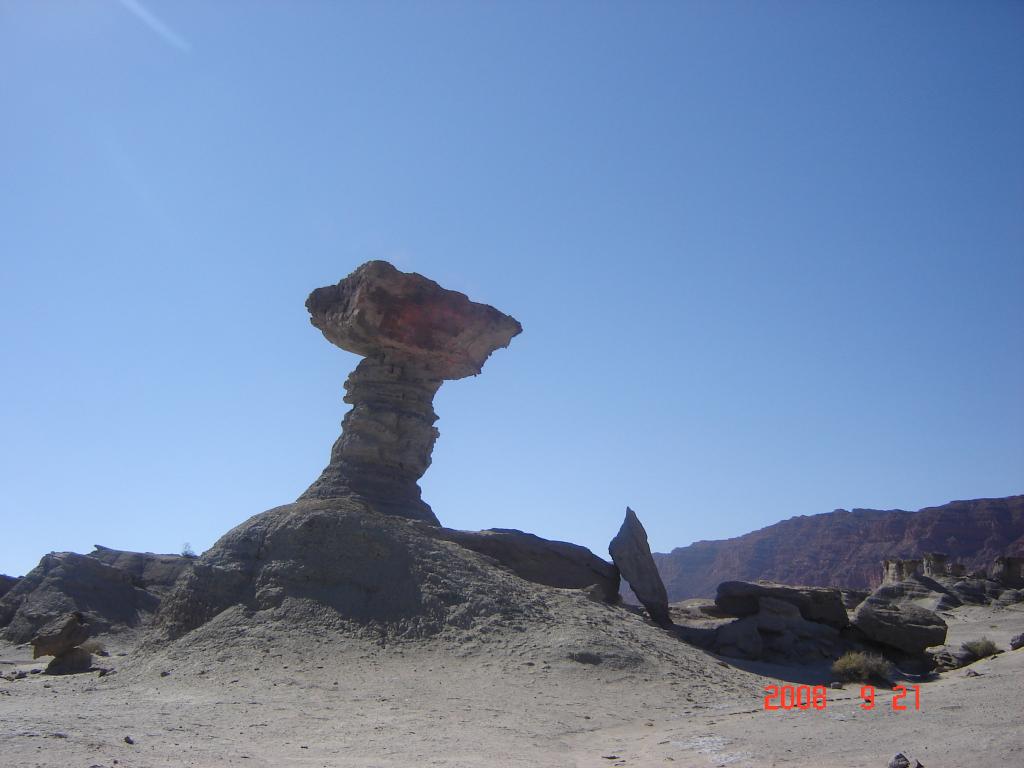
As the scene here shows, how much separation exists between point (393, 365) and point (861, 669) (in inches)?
541

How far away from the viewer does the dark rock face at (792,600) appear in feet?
68.5

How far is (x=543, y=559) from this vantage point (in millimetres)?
21172

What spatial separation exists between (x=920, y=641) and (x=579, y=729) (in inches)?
469

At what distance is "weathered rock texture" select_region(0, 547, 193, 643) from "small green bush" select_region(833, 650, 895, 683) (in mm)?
18524

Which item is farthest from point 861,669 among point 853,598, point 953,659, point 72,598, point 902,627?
point 853,598

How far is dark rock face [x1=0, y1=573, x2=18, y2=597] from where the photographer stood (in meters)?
28.6

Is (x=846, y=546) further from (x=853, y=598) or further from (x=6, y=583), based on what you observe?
(x=6, y=583)

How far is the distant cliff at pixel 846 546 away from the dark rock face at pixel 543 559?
70354 millimetres

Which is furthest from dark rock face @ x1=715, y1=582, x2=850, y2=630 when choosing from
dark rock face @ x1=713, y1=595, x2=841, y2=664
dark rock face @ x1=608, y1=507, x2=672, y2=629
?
dark rock face @ x1=608, y1=507, x2=672, y2=629

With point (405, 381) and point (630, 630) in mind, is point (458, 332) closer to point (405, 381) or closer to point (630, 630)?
point (405, 381)

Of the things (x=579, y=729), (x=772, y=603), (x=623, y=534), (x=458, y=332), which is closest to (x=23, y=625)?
(x=458, y=332)

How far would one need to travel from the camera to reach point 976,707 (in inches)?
339
